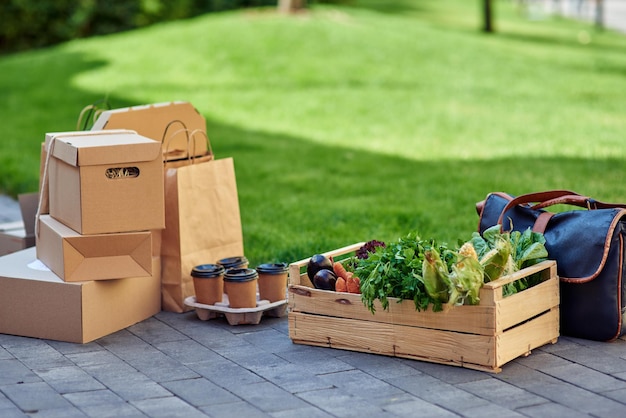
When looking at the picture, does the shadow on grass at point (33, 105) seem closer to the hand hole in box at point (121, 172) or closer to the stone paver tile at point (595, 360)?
the hand hole in box at point (121, 172)

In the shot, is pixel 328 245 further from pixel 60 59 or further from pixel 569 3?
pixel 569 3

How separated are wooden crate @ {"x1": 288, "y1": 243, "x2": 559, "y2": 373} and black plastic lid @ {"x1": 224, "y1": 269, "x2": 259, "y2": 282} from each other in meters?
0.33

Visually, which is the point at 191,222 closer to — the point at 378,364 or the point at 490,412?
the point at 378,364

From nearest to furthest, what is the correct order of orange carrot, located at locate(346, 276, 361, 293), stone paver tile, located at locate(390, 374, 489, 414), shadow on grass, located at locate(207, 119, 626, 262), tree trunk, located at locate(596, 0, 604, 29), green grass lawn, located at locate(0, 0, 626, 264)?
stone paver tile, located at locate(390, 374, 489, 414) → orange carrot, located at locate(346, 276, 361, 293) → shadow on grass, located at locate(207, 119, 626, 262) → green grass lawn, located at locate(0, 0, 626, 264) → tree trunk, located at locate(596, 0, 604, 29)

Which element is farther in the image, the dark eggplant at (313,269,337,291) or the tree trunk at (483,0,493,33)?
the tree trunk at (483,0,493,33)

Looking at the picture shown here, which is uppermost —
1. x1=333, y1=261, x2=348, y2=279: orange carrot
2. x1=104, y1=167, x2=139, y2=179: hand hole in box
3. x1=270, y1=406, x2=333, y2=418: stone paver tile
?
x1=104, y1=167, x2=139, y2=179: hand hole in box

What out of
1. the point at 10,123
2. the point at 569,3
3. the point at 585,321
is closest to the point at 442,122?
the point at 10,123

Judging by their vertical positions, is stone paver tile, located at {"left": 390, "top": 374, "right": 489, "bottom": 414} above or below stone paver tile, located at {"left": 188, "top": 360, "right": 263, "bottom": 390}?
below

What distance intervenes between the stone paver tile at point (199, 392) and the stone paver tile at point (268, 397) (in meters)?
0.06

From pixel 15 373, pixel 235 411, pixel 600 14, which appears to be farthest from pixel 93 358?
pixel 600 14

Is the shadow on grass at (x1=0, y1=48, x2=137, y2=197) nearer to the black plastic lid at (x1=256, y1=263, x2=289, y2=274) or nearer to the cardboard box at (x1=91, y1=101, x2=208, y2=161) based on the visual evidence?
the cardboard box at (x1=91, y1=101, x2=208, y2=161)

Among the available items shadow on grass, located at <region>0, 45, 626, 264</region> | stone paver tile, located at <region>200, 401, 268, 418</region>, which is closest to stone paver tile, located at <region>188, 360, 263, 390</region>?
stone paver tile, located at <region>200, 401, 268, 418</region>

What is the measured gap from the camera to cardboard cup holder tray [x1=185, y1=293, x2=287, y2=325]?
16.6 ft

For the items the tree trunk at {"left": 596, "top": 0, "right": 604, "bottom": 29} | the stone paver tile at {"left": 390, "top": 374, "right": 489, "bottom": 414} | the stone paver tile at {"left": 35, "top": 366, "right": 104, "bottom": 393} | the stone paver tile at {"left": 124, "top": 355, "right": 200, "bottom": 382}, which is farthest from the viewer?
the tree trunk at {"left": 596, "top": 0, "right": 604, "bottom": 29}
